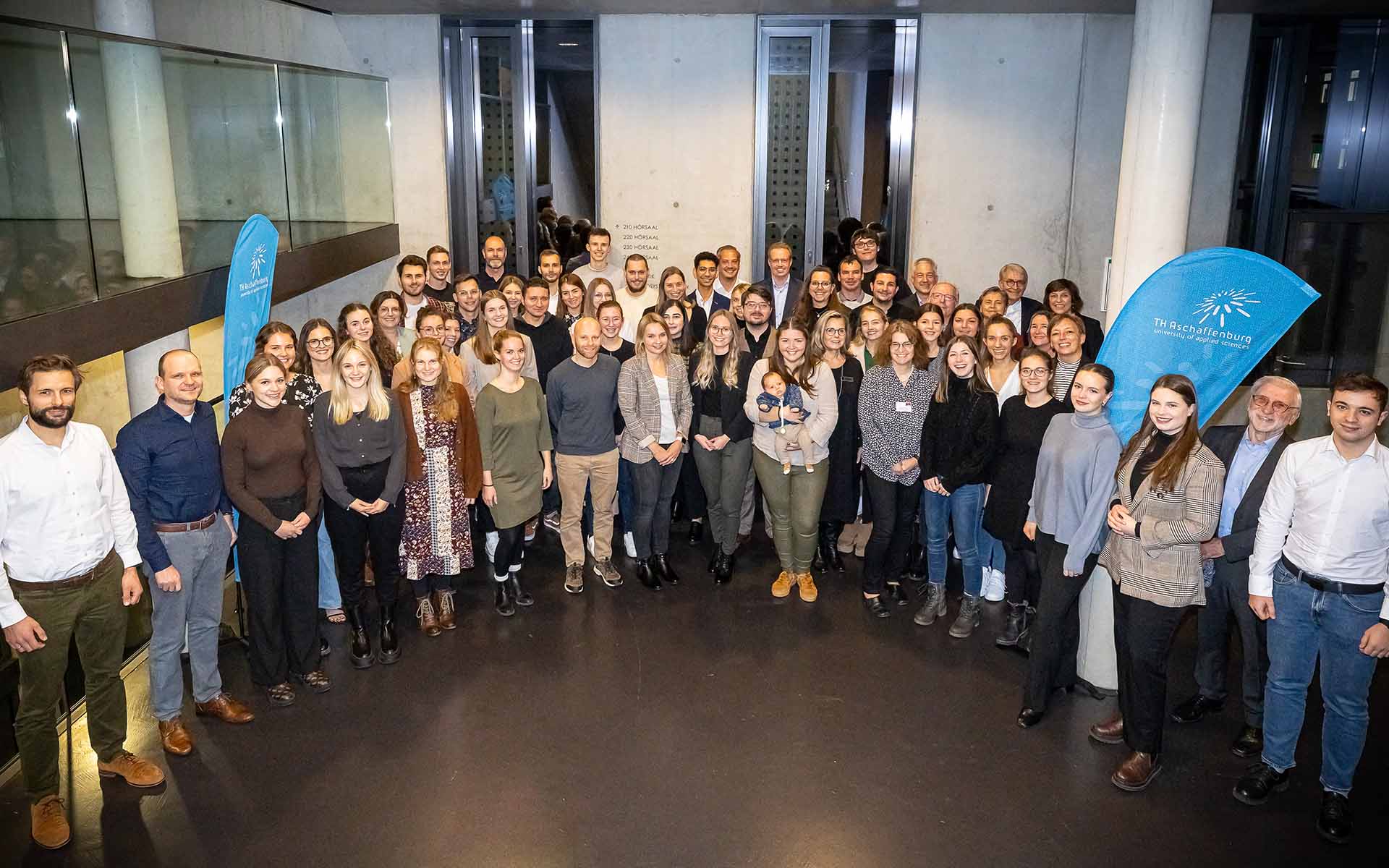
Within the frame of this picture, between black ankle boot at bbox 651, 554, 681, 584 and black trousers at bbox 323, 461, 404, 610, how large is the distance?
1.68 metres

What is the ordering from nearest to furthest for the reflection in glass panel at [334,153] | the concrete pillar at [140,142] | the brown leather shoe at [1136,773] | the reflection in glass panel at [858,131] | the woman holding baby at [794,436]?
the brown leather shoe at [1136,773], the concrete pillar at [140,142], the woman holding baby at [794,436], the reflection in glass panel at [334,153], the reflection in glass panel at [858,131]

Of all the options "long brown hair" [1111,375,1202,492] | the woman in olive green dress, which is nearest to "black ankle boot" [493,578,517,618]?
the woman in olive green dress

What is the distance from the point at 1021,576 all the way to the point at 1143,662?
136cm

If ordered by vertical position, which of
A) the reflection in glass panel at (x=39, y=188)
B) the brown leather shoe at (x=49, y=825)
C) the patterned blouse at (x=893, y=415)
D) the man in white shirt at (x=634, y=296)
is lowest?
the brown leather shoe at (x=49, y=825)

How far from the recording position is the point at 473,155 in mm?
10000

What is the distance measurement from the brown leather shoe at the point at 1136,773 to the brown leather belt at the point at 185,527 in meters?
4.21

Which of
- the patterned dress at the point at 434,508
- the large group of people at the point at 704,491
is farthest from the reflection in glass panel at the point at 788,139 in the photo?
the patterned dress at the point at 434,508

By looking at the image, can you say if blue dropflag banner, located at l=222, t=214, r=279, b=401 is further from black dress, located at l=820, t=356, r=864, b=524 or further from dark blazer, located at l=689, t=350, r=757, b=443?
black dress, located at l=820, t=356, r=864, b=524

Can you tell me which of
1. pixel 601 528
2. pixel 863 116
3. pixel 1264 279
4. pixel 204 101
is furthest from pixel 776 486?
pixel 863 116

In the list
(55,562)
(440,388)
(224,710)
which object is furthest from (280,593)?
(440,388)

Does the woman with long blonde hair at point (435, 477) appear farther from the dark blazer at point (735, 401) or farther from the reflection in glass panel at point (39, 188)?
the reflection in glass panel at point (39, 188)

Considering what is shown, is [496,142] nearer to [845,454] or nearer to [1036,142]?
[1036,142]

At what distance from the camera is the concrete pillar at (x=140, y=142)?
5453 mm

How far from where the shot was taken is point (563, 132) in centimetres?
1003
